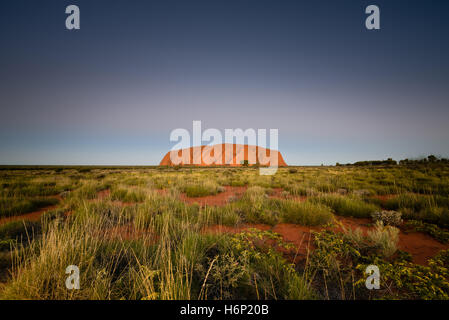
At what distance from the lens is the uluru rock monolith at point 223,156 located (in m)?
91.4

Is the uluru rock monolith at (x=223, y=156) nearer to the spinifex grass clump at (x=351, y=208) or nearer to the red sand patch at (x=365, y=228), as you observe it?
the spinifex grass clump at (x=351, y=208)

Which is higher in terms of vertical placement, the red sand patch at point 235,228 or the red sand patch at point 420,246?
the red sand patch at point 420,246

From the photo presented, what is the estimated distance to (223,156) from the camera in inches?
3661

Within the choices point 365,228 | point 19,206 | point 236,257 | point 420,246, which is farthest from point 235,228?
point 19,206

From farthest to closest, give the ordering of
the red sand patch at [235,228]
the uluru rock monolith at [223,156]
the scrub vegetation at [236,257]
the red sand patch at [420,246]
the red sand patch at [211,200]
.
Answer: the uluru rock monolith at [223,156] → the red sand patch at [211,200] → the red sand patch at [235,228] → the red sand patch at [420,246] → the scrub vegetation at [236,257]

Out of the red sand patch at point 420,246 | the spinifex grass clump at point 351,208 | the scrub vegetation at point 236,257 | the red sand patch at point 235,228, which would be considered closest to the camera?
the scrub vegetation at point 236,257

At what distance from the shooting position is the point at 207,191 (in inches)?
321

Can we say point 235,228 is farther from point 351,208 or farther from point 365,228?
point 351,208

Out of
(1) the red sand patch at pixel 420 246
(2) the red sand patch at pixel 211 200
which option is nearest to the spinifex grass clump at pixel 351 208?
(1) the red sand patch at pixel 420 246

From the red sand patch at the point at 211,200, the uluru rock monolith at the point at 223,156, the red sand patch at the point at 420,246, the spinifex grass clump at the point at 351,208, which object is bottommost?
the red sand patch at the point at 211,200

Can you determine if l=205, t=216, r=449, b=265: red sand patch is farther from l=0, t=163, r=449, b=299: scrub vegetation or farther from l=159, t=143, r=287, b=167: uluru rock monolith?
l=159, t=143, r=287, b=167: uluru rock monolith

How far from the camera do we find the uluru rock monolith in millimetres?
91431
